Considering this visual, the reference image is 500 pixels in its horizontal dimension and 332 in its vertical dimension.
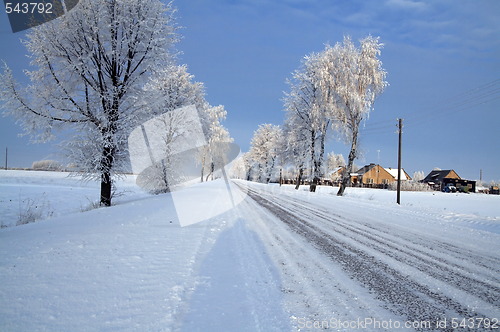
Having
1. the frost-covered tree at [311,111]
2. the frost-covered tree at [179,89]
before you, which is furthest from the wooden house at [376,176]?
the frost-covered tree at [179,89]

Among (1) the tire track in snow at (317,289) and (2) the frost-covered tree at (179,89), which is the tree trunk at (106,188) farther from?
(1) the tire track in snow at (317,289)

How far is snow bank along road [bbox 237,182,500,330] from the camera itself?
276 centimetres

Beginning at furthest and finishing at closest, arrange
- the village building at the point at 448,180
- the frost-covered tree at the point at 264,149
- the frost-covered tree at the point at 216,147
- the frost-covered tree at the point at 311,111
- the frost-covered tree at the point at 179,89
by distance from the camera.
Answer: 1. the village building at the point at 448,180
2. the frost-covered tree at the point at 264,149
3. the frost-covered tree at the point at 216,147
4. the frost-covered tree at the point at 311,111
5. the frost-covered tree at the point at 179,89

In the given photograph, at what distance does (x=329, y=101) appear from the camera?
962 inches

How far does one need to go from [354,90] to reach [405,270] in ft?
68.0

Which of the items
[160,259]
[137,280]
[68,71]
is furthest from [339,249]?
[68,71]

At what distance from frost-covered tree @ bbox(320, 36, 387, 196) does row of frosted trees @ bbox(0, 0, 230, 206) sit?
1594 cm

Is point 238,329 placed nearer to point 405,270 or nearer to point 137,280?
point 137,280

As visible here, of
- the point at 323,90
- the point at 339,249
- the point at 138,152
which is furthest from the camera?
the point at 323,90

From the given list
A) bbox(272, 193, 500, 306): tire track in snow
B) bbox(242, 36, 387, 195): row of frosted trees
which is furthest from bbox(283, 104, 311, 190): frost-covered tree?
bbox(272, 193, 500, 306): tire track in snow

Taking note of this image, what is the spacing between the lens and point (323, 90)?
24516mm

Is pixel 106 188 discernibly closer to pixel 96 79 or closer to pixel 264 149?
pixel 96 79

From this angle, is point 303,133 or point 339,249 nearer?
point 339,249

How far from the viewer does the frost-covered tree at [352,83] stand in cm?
2200
